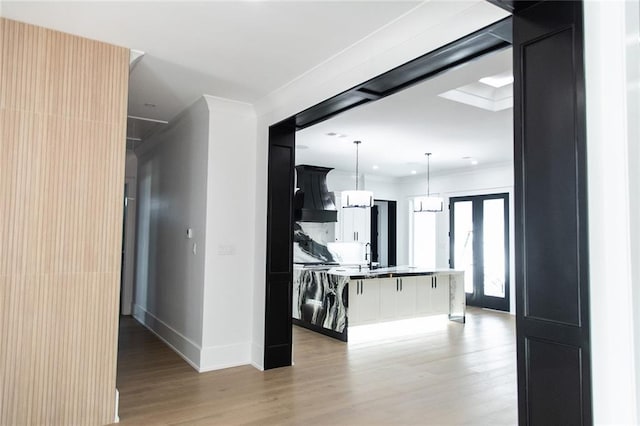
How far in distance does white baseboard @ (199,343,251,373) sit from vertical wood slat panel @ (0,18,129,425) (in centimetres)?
130

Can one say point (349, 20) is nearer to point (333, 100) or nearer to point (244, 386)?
point (333, 100)

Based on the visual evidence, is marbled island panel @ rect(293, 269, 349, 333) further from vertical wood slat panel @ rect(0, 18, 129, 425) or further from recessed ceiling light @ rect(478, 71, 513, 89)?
vertical wood slat panel @ rect(0, 18, 129, 425)

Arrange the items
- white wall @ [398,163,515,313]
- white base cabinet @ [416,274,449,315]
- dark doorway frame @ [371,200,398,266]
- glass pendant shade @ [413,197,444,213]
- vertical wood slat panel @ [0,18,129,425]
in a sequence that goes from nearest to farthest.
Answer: vertical wood slat panel @ [0,18,129,425] < white base cabinet @ [416,274,449,315] < glass pendant shade @ [413,197,444,213] < white wall @ [398,163,515,313] < dark doorway frame @ [371,200,398,266]

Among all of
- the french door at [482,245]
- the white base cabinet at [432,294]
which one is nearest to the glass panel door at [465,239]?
the french door at [482,245]

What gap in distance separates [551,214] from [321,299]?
455 centimetres

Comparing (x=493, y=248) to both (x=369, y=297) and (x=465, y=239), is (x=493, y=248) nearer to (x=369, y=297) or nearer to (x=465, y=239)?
(x=465, y=239)

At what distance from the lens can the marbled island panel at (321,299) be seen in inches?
229

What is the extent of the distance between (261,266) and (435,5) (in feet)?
9.84

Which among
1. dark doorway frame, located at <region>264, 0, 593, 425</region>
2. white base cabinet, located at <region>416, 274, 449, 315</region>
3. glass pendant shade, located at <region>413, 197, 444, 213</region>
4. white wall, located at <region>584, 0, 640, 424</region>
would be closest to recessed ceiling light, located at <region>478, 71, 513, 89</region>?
dark doorway frame, located at <region>264, 0, 593, 425</region>

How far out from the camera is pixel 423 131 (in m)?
5.80

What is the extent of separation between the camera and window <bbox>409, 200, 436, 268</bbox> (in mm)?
9758

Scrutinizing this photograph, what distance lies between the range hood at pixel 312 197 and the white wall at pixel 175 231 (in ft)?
8.61

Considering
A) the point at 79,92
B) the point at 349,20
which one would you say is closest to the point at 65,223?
the point at 79,92

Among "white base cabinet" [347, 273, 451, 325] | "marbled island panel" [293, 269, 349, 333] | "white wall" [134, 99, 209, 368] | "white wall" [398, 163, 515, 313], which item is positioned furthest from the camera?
"white wall" [398, 163, 515, 313]
